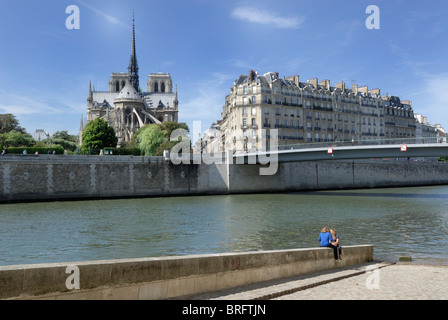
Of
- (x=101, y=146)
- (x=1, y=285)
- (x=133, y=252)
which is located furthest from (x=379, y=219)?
(x=101, y=146)

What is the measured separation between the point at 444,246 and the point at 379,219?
8998mm

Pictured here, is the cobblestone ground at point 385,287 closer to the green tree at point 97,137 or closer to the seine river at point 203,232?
the seine river at point 203,232

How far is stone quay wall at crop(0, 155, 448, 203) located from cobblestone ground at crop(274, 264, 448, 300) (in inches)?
1463

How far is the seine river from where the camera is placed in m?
16.0

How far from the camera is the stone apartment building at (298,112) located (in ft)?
221

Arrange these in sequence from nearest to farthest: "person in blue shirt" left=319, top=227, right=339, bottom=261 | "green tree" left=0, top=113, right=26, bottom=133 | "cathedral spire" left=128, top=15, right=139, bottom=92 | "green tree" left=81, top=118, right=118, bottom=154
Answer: "person in blue shirt" left=319, top=227, right=339, bottom=261, "green tree" left=81, top=118, right=118, bottom=154, "green tree" left=0, top=113, right=26, bottom=133, "cathedral spire" left=128, top=15, right=139, bottom=92

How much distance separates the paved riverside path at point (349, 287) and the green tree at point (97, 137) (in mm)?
66257

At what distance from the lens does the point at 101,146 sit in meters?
72.1

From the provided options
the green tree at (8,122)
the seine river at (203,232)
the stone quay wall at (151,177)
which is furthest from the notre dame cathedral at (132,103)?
the seine river at (203,232)

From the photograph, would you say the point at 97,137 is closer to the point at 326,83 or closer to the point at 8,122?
the point at 8,122

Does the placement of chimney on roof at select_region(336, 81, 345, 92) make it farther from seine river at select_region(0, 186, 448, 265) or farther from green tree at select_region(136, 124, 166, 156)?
seine river at select_region(0, 186, 448, 265)

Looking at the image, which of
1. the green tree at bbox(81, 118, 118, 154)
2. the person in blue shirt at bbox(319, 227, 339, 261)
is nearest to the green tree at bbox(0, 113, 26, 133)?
the green tree at bbox(81, 118, 118, 154)
